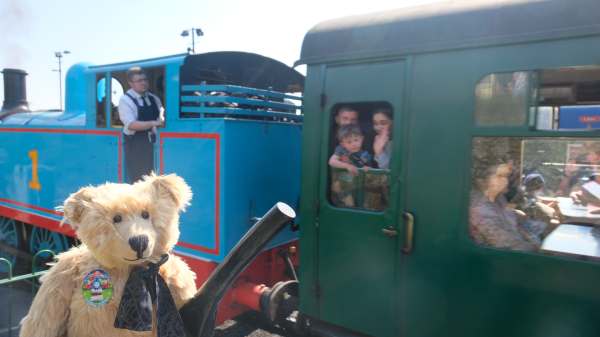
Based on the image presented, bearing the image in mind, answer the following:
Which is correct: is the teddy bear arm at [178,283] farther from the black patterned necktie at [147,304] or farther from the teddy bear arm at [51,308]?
the teddy bear arm at [51,308]

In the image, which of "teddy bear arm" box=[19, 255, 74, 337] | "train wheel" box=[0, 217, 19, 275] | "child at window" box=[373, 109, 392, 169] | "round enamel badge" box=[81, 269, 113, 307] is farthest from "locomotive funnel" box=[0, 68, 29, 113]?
"child at window" box=[373, 109, 392, 169]

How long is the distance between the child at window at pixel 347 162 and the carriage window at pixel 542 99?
2.12ft

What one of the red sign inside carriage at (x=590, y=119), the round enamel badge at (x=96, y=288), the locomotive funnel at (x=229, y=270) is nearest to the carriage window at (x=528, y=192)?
the red sign inside carriage at (x=590, y=119)

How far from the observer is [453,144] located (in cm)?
204

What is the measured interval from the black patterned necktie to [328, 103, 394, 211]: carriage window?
1046 mm

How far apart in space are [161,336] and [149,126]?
2055mm

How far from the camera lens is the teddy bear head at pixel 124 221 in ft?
5.54

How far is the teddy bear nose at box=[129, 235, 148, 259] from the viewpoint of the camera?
5.43 feet

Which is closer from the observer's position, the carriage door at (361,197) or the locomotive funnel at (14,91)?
the carriage door at (361,197)

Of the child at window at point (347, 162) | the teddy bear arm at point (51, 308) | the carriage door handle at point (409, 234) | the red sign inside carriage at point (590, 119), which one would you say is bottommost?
the teddy bear arm at point (51, 308)

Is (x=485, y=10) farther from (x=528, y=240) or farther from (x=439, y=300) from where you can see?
(x=439, y=300)

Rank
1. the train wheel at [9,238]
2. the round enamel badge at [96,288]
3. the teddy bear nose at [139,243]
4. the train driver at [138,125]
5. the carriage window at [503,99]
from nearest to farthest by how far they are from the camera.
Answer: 1. the teddy bear nose at [139,243]
2. the round enamel badge at [96,288]
3. the carriage window at [503,99]
4. the train driver at [138,125]
5. the train wheel at [9,238]

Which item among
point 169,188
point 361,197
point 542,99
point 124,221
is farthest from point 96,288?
point 542,99

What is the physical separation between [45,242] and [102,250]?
4.31 m
